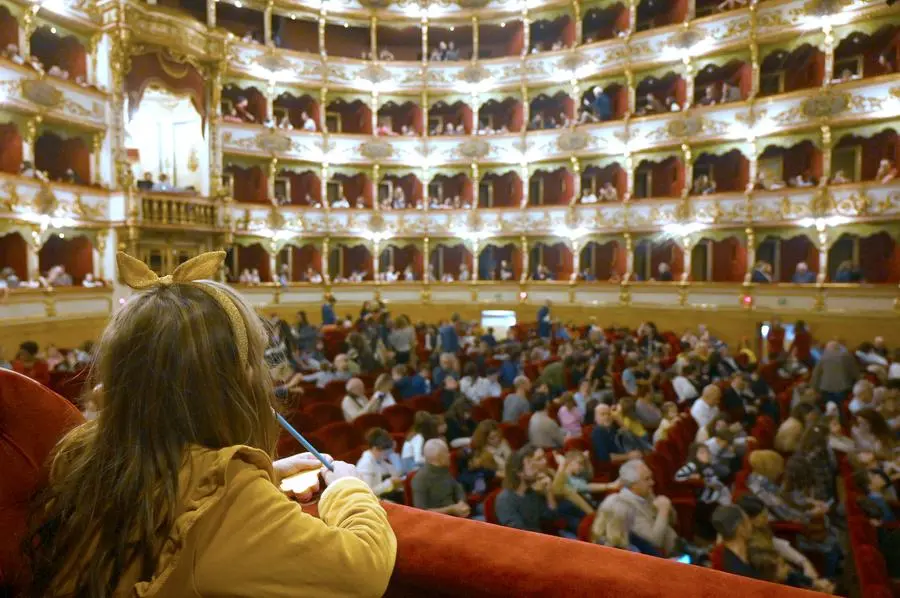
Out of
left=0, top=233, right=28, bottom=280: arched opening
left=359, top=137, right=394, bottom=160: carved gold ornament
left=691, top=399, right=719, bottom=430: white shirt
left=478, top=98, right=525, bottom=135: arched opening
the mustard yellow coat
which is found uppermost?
left=478, top=98, right=525, bottom=135: arched opening

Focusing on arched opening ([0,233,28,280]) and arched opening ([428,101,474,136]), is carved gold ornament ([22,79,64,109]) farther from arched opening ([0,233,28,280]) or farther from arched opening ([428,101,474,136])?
arched opening ([428,101,474,136])

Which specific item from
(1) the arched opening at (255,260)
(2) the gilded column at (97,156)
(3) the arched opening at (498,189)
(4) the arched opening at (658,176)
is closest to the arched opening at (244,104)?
(1) the arched opening at (255,260)

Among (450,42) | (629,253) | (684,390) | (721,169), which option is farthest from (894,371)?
(450,42)

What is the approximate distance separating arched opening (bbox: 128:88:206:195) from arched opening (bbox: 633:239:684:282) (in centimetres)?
1330

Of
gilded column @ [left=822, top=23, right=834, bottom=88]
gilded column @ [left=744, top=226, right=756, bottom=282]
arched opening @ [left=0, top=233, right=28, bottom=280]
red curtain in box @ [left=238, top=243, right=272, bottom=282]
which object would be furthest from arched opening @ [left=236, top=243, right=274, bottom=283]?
gilded column @ [left=822, top=23, right=834, bottom=88]

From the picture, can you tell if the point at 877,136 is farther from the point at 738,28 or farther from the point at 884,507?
the point at 884,507

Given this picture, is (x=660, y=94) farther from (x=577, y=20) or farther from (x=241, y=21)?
(x=241, y=21)

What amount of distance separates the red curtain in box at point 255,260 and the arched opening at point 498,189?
25.0ft

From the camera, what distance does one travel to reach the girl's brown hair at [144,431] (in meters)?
0.91

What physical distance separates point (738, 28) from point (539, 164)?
6608 millimetres

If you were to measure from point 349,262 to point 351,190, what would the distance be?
2.59m

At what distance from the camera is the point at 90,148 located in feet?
47.0

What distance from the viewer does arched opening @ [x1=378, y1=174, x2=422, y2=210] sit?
21.3 metres

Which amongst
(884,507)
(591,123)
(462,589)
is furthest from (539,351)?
(591,123)
